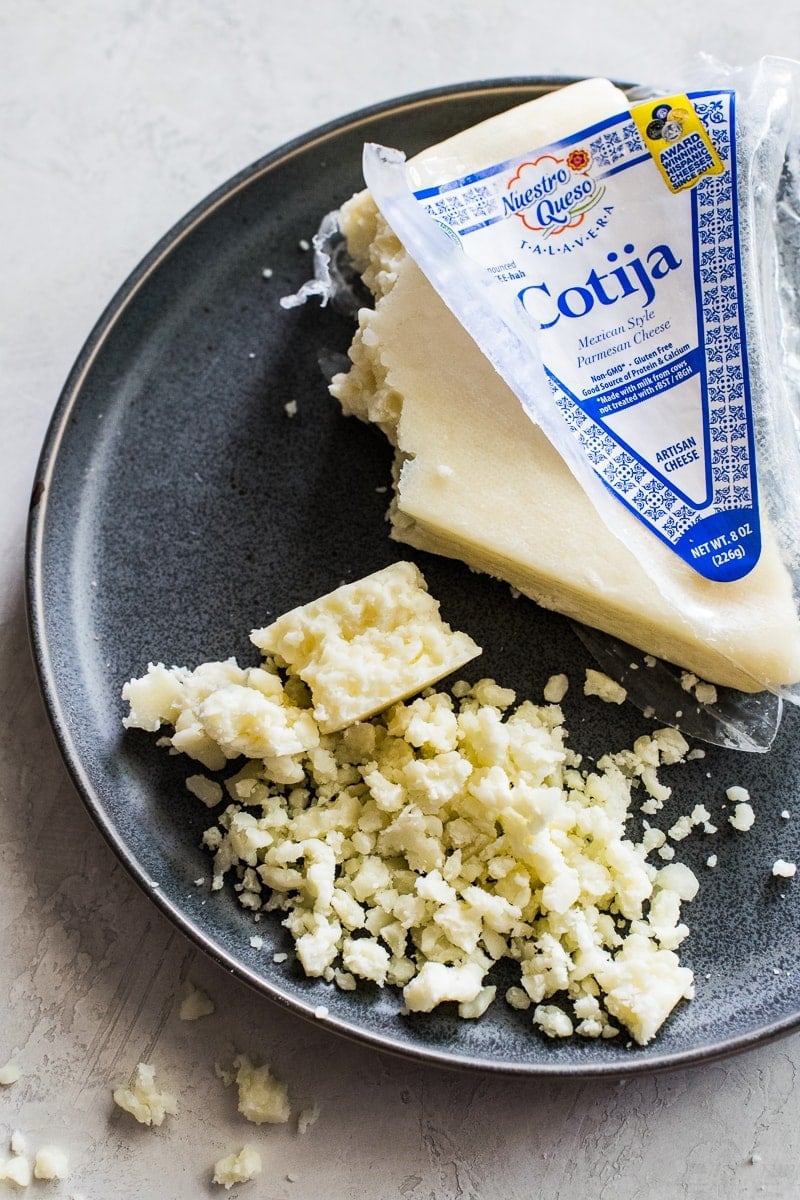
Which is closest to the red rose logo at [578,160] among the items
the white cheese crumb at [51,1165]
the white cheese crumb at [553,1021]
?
the white cheese crumb at [553,1021]

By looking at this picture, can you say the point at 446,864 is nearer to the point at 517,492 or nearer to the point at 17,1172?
the point at 517,492

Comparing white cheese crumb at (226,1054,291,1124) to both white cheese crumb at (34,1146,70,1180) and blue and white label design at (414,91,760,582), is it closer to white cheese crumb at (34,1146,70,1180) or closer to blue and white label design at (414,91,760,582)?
white cheese crumb at (34,1146,70,1180)

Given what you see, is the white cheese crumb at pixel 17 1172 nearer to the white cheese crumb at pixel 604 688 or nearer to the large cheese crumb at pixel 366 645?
the large cheese crumb at pixel 366 645

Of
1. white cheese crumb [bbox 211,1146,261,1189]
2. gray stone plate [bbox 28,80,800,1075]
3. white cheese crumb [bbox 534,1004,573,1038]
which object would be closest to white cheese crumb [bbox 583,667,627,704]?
gray stone plate [bbox 28,80,800,1075]

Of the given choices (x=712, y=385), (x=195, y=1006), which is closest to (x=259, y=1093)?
(x=195, y=1006)

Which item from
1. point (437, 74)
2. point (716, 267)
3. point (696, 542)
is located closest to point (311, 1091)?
point (696, 542)
